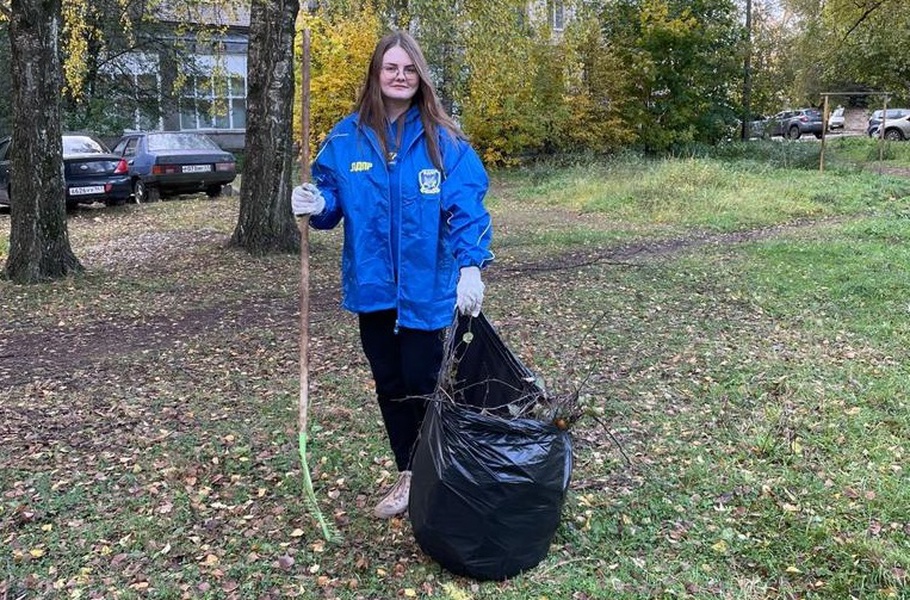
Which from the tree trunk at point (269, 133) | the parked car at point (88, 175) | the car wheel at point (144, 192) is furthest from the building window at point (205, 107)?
the tree trunk at point (269, 133)

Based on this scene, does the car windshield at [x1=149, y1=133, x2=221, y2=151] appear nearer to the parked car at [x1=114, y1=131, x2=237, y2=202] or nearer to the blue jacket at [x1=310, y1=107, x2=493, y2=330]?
the parked car at [x1=114, y1=131, x2=237, y2=202]

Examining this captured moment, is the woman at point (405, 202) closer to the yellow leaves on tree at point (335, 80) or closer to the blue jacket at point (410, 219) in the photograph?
the blue jacket at point (410, 219)

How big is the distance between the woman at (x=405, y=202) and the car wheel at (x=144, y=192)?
13250 millimetres

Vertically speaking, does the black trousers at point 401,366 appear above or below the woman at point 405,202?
below

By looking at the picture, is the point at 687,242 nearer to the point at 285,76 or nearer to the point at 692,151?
the point at 285,76

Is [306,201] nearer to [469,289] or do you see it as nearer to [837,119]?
Result: [469,289]

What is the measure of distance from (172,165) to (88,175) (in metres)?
2.08

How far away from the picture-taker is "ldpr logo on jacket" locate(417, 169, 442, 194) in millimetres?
2770

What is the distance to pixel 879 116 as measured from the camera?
32.8 meters

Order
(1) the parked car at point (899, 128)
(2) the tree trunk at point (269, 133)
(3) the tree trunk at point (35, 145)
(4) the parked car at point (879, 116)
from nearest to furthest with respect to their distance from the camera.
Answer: (3) the tree trunk at point (35, 145), (2) the tree trunk at point (269, 133), (1) the parked car at point (899, 128), (4) the parked car at point (879, 116)

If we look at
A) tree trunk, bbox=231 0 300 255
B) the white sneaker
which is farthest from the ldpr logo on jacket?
tree trunk, bbox=231 0 300 255

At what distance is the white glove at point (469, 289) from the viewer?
2.74 meters

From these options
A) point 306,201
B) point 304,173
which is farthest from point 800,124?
point 306,201

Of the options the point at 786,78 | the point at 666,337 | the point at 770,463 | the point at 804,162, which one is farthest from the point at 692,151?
the point at 770,463
